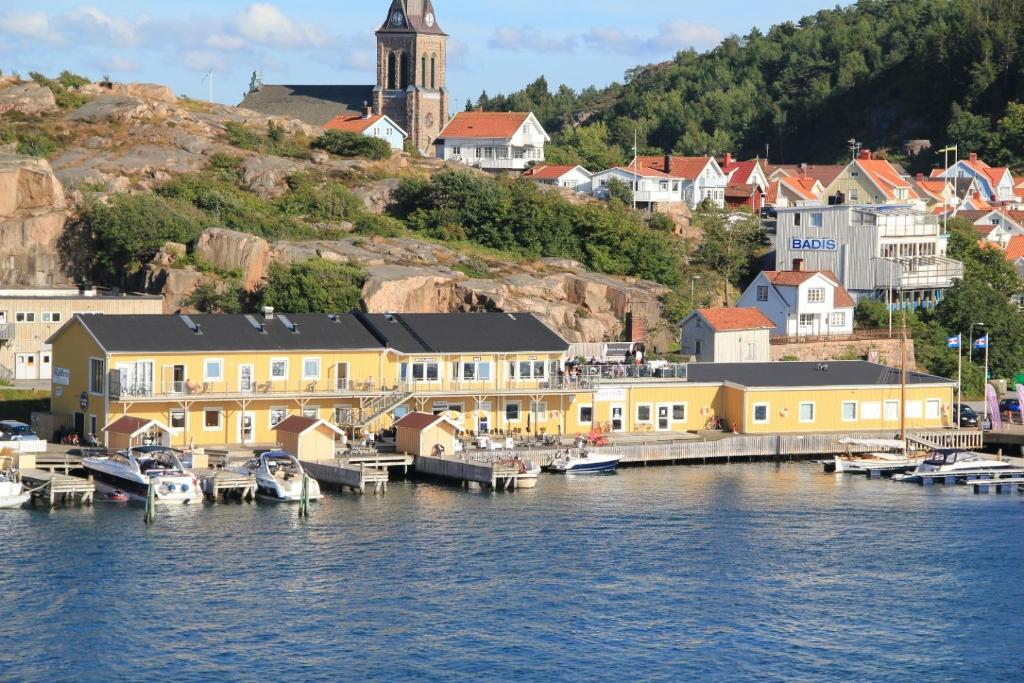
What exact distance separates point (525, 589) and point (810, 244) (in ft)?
A: 180

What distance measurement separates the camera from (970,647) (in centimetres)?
4741

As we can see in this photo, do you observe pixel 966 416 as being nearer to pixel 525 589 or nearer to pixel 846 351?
pixel 846 351

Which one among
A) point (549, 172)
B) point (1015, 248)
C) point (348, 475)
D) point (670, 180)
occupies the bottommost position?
point (348, 475)

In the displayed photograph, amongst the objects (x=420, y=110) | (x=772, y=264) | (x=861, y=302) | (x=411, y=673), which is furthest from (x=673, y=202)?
(x=411, y=673)

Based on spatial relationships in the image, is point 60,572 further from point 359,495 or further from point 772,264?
point 772,264

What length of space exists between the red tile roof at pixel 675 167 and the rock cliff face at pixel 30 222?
43.1 m

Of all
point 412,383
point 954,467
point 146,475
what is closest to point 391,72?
point 412,383

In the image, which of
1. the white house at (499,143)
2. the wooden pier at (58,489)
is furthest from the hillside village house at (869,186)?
the wooden pier at (58,489)

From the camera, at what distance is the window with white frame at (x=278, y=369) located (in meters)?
70.2

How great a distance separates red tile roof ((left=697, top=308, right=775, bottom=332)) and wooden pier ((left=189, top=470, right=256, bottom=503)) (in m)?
29.9

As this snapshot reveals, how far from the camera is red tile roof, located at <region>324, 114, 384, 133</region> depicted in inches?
5256

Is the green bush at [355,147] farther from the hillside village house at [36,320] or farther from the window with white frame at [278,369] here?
the window with white frame at [278,369]

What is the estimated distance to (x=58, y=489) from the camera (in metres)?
61.8

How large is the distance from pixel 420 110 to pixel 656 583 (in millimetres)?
104328
